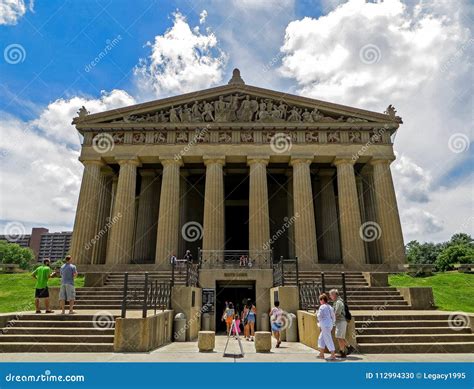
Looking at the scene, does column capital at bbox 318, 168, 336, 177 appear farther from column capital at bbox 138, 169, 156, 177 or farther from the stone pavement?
the stone pavement

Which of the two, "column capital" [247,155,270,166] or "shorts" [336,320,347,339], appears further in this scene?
"column capital" [247,155,270,166]

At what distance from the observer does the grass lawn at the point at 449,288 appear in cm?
1732

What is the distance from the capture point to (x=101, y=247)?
29.9 m

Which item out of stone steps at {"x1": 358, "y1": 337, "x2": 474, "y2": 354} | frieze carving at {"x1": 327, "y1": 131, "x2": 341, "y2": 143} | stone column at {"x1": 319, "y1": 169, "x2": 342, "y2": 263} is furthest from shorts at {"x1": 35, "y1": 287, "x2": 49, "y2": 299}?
frieze carving at {"x1": 327, "y1": 131, "x2": 341, "y2": 143}

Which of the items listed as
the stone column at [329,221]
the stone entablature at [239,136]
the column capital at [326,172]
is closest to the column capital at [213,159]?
the stone entablature at [239,136]

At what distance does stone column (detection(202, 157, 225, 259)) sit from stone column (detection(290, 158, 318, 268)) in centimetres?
614

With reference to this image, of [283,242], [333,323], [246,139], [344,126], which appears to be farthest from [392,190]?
[333,323]

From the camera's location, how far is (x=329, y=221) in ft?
102

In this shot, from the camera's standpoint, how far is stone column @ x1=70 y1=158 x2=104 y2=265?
26.6m

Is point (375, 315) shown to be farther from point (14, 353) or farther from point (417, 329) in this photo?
point (14, 353)

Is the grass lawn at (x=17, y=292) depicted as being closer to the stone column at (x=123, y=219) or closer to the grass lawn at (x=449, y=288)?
the stone column at (x=123, y=219)

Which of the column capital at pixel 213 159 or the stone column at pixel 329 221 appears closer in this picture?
the column capital at pixel 213 159

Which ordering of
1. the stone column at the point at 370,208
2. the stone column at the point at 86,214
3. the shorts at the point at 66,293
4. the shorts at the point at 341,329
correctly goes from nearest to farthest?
1. the shorts at the point at 341,329
2. the shorts at the point at 66,293
3. the stone column at the point at 86,214
4. the stone column at the point at 370,208

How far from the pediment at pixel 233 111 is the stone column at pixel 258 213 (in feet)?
13.5
